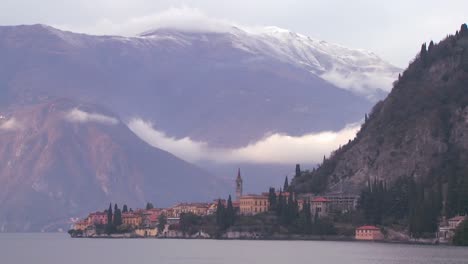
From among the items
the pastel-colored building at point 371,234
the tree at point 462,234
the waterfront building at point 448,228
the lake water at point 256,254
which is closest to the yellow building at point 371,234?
the pastel-colored building at point 371,234

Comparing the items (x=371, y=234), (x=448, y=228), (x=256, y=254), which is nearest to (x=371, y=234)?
(x=371, y=234)

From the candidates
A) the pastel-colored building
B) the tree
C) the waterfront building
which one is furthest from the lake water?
the pastel-colored building

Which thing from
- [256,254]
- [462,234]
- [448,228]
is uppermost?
[448,228]

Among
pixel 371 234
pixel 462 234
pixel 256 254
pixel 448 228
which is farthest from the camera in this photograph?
pixel 371 234

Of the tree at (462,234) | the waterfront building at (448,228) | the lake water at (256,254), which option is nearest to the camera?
the lake water at (256,254)

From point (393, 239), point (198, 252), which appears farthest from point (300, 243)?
point (198, 252)

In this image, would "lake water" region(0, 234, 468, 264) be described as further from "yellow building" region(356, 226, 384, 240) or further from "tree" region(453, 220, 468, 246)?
"yellow building" region(356, 226, 384, 240)

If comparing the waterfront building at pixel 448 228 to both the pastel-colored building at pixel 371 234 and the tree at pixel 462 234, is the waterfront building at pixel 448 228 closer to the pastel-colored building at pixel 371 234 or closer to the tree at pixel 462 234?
the tree at pixel 462 234

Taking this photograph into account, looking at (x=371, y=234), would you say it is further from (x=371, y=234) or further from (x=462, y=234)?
(x=462, y=234)

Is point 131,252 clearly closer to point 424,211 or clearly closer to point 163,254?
point 163,254

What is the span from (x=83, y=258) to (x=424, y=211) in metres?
54.5

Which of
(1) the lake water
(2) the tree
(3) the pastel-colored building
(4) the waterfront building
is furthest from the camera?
(3) the pastel-colored building

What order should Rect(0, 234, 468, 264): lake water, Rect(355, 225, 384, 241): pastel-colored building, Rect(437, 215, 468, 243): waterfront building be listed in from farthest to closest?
Rect(355, 225, 384, 241): pastel-colored building
Rect(437, 215, 468, 243): waterfront building
Rect(0, 234, 468, 264): lake water

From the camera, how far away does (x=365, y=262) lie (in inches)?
5458
